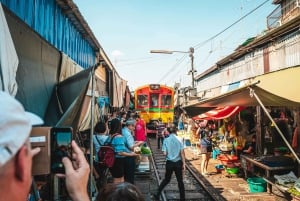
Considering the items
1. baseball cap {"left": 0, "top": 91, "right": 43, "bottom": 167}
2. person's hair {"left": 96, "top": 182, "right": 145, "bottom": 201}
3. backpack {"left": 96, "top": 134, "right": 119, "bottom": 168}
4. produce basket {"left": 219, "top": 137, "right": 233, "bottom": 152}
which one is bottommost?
produce basket {"left": 219, "top": 137, "right": 233, "bottom": 152}

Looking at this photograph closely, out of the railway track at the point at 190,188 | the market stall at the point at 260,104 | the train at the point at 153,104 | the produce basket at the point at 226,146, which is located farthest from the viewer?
the train at the point at 153,104

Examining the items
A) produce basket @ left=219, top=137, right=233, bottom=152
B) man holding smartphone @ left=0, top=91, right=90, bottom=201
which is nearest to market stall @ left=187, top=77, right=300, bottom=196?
produce basket @ left=219, top=137, right=233, bottom=152

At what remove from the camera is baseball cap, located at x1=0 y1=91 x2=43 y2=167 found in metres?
0.86

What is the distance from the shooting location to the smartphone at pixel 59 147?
59.8 inches

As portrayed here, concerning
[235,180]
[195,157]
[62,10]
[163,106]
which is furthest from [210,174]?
[163,106]

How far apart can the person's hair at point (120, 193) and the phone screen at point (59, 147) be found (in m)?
0.41

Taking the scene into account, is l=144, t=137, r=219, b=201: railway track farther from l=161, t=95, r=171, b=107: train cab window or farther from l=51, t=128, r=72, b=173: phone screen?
l=161, t=95, r=171, b=107: train cab window

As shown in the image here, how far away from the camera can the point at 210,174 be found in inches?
423

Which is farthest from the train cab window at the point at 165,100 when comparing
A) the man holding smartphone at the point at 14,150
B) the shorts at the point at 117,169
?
the man holding smartphone at the point at 14,150

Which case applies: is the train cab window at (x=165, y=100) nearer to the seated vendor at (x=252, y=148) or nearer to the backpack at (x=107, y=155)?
the seated vendor at (x=252, y=148)

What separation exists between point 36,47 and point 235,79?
13.3 meters

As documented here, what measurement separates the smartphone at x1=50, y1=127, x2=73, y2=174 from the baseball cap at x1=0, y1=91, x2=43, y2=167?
2.02 feet

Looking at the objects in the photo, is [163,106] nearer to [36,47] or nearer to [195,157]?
[195,157]

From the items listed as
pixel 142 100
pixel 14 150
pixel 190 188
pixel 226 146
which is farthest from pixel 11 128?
pixel 142 100
